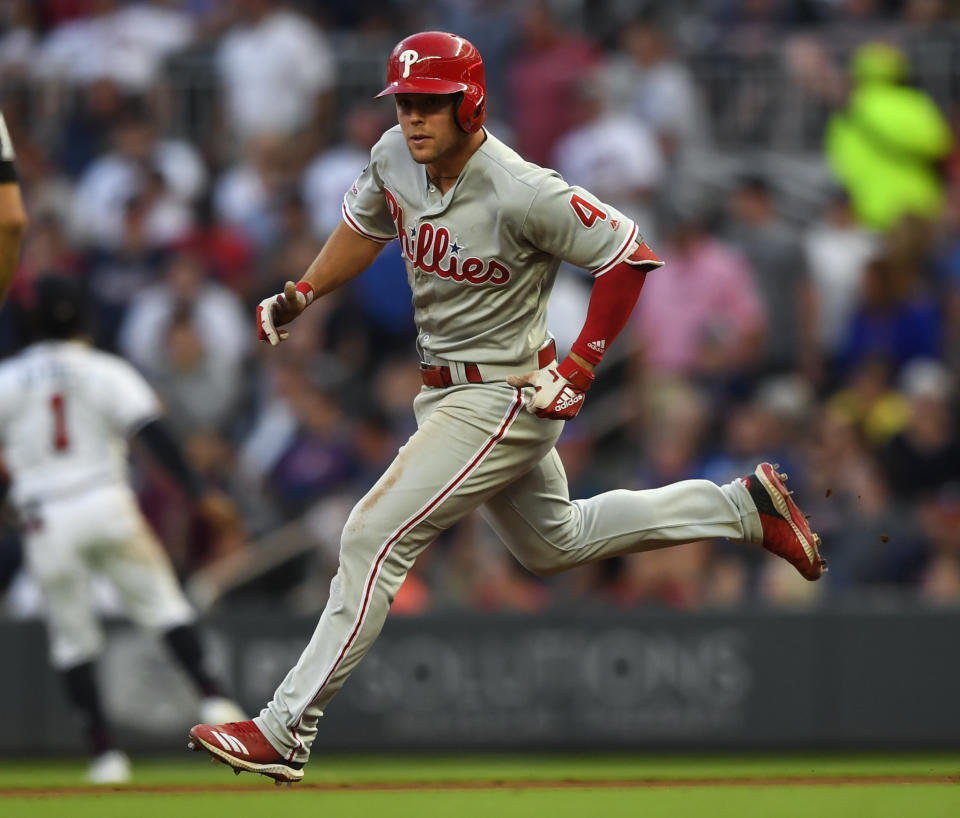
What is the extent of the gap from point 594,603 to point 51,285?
3.74 metres

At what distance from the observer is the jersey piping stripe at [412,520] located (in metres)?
6.22

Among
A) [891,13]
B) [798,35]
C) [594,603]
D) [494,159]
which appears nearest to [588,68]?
[798,35]

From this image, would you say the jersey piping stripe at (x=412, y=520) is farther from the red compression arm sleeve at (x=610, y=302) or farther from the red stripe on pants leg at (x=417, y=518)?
the red compression arm sleeve at (x=610, y=302)

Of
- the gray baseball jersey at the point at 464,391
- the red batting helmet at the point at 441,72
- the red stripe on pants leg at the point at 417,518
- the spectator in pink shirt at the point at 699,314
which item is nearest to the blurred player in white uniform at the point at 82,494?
the gray baseball jersey at the point at 464,391

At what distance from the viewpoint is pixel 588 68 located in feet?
42.9

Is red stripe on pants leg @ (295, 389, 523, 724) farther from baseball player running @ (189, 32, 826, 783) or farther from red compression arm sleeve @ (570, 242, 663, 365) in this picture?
red compression arm sleeve @ (570, 242, 663, 365)

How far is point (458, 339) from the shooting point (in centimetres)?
645

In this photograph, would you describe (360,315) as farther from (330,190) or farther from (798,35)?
(798,35)

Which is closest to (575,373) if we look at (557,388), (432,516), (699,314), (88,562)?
(557,388)

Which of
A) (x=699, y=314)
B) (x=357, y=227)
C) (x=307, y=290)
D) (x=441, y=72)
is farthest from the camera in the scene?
(x=699, y=314)

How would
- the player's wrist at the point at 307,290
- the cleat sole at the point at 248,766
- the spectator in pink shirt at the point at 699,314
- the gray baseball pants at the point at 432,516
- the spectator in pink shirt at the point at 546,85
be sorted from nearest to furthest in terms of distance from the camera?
the cleat sole at the point at 248,766
the gray baseball pants at the point at 432,516
the player's wrist at the point at 307,290
the spectator in pink shirt at the point at 699,314
the spectator in pink shirt at the point at 546,85

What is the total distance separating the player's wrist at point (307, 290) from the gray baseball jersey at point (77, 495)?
8.61ft

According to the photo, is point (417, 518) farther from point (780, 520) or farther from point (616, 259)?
point (780, 520)

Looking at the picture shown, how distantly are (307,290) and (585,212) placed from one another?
3.64ft
